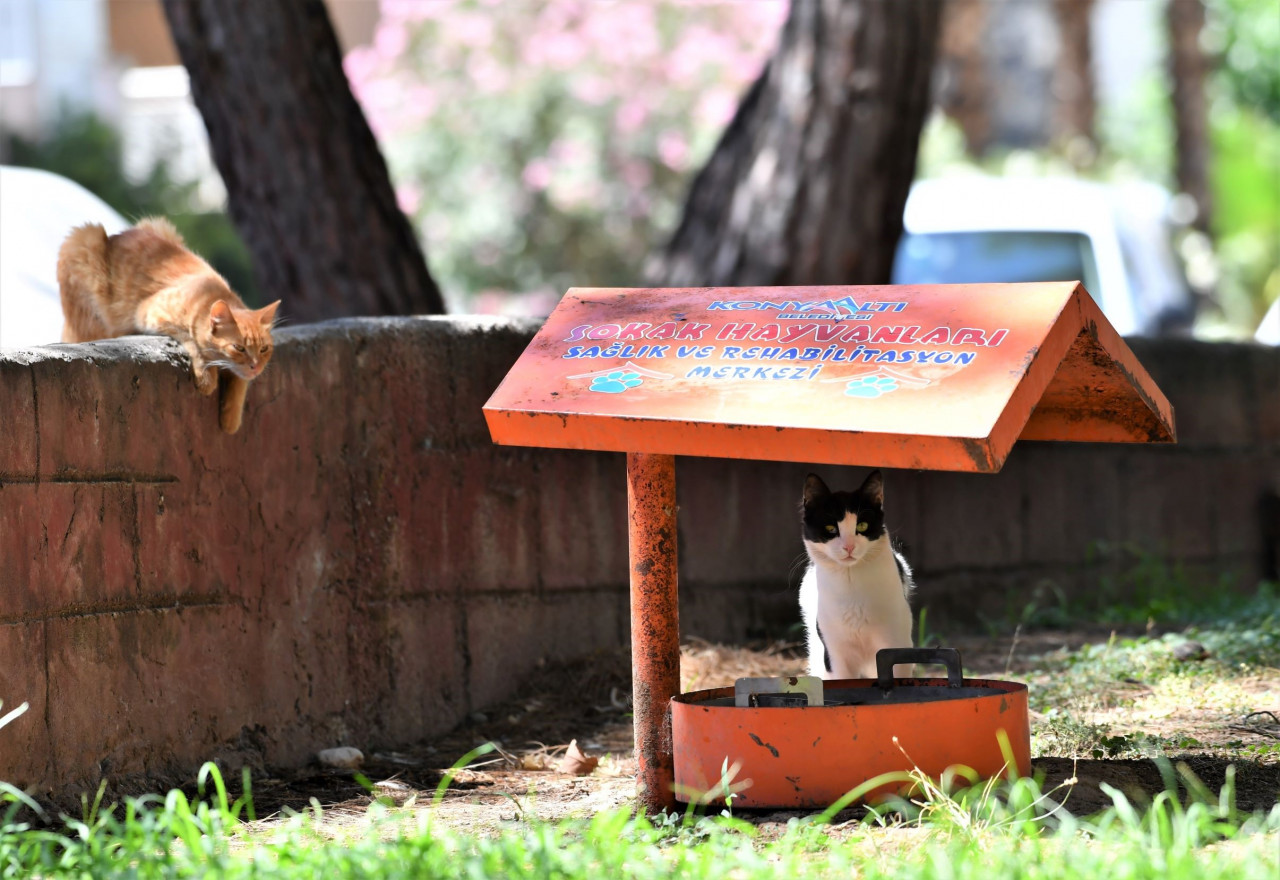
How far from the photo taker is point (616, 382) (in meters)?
3.36

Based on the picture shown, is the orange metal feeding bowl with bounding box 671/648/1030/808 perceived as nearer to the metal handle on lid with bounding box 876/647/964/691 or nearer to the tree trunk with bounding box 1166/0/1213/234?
the metal handle on lid with bounding box 876/647/964/691

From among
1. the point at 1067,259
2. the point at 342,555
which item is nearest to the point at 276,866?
the point at 342,555

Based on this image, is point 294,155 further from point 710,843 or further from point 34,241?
point 710,843

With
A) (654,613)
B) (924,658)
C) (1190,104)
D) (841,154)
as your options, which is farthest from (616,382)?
(1190,104)

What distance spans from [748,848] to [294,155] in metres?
4.14

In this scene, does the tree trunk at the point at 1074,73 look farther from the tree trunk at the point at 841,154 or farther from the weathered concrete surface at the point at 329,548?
the weathered concrete surface at the point at 329,548

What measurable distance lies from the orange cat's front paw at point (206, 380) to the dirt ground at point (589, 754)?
42.9 inches

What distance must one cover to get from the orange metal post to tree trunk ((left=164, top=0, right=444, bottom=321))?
288cm

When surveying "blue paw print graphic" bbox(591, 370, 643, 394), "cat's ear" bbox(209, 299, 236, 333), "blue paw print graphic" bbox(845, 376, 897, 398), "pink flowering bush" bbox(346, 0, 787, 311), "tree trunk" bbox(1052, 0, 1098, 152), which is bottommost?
"blue paw print graphic" bbox(845, 376, 897, 398)

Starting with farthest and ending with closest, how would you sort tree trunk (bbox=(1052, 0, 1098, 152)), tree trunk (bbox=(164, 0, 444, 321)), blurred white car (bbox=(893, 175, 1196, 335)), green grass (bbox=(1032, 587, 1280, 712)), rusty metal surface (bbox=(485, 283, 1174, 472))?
tree trunk (bbox=(1052, 0, 1098, 152)) < blurred white car (bbox=(893, 175, 1196, 335)) < tree trunk (bbox=(164, 0, 444, 321)) < green grass (bbox=(1032, 587, 1280, 712)) < rusty metal surface (bbox=(485, 283, 1174, 472))

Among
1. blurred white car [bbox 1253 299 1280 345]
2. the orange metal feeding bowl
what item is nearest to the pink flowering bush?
blurred white car [bbox 1253 299 1280 345]

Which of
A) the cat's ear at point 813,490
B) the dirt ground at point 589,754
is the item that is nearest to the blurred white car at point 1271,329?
the dirt ground at point 589,754

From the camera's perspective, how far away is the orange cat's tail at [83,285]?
4.36 m

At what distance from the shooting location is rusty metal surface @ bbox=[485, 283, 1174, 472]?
2941 millimetres
